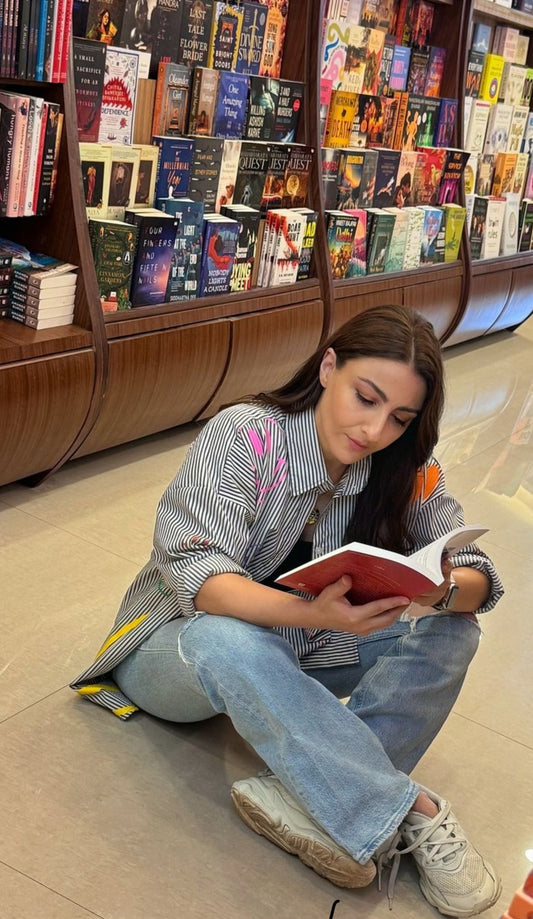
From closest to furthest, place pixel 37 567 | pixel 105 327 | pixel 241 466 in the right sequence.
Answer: pixel 241 466, pixel 37 567, pixel 105 327

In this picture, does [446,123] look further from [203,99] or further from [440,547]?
[440,547]

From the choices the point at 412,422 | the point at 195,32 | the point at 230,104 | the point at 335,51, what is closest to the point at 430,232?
the point at 335,51

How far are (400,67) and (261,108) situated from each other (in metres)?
1.34

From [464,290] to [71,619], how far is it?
3683 mm

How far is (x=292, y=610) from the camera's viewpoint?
Answer: 178 cm

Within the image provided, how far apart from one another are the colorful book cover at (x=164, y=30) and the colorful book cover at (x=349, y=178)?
110cm

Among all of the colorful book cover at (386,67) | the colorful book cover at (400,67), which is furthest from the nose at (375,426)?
the colorful book cover at (400,67)

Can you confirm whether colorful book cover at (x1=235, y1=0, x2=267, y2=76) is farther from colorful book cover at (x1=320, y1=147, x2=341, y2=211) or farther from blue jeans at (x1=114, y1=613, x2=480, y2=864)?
blue jeans at (x1=114, y1=613, x2=480, y2=864)

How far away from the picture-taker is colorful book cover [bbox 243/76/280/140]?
3932 millimetres

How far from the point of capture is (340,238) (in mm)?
4523

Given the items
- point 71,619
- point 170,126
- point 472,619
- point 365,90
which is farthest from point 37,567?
point 365,90

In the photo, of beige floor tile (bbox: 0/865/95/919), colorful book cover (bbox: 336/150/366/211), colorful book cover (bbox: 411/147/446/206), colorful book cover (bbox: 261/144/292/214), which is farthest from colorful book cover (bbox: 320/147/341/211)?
beige floor tile (bbox: 0/865/95/919)

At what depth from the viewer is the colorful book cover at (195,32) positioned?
11.9 ft

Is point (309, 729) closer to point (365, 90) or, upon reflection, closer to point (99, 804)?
point (99, 804)
